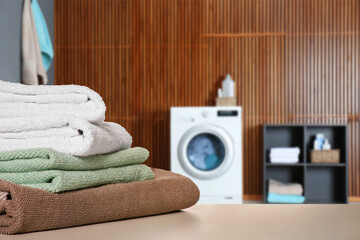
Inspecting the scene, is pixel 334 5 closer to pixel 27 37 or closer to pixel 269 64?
pixel 269 64

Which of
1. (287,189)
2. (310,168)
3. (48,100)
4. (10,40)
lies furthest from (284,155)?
(48,100)

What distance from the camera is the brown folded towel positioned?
0.59 meters

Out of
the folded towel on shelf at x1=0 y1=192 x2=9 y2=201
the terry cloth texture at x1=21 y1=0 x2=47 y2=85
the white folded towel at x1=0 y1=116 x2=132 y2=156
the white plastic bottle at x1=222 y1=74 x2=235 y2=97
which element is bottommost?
the folded towel on shelf at x1=0 y1=192 x2=9 y2=201

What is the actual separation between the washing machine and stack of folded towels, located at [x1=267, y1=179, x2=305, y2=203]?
35 centimetres

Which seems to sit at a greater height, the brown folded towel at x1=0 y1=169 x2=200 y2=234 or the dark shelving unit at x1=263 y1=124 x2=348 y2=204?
the brown folded towel at x1=0 y1=169 x2=200 y2=234

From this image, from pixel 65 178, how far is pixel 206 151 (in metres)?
3.39

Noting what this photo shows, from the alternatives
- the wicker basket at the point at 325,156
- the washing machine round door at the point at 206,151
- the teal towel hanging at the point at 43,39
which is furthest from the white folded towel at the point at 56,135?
the wicker basket at the point at 325,156

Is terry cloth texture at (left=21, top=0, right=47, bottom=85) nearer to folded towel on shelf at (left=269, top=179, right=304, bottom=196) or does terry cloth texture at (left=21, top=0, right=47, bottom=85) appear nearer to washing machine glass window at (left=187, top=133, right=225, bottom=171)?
washing machine glass window at (left=187, top=133, right=225, bottom=171)

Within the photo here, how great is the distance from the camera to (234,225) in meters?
0.62

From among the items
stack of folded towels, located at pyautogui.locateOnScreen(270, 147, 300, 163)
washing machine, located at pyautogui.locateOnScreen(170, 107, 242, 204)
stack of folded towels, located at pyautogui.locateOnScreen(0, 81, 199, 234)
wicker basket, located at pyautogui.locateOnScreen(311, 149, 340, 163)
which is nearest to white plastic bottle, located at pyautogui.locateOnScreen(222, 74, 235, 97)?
washing machine, located at pyautogui.locateOnScreen(170, 107, 242, 204)

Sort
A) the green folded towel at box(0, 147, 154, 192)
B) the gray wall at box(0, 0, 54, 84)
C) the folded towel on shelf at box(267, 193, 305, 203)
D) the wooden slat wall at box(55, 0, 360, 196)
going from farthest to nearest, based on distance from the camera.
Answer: the wooden slat wall at box(55, 0, 360, 196)
the folded towel on shelf at box(267, 193, 305, 203)
the gray wall at box(0, 0, 54, 84)
the green folded towel at box(0, 147, 154, 192)

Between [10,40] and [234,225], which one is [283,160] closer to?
[10,40]

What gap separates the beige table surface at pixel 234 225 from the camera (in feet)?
1.86

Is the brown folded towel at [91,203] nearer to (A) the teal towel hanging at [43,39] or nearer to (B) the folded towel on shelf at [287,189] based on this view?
(A) the teal towel hanging at [43,39]
